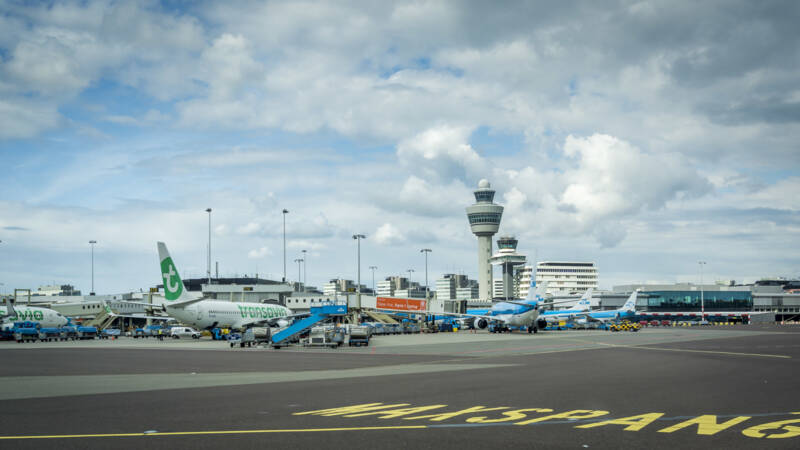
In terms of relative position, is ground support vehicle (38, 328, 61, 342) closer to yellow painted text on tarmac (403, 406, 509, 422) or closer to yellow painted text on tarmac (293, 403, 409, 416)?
yellow painted text on tarmac (293, 403, 409, 416)

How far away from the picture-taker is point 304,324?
180ft

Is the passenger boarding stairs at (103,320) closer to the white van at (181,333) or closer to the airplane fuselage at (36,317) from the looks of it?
the airplane fuselage at (36,317)

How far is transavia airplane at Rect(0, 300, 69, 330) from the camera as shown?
74.8 m

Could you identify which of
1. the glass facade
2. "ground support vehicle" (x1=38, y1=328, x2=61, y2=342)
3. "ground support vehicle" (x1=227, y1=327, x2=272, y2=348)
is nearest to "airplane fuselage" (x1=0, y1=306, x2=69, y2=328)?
"ground support vehicle" (x1=38, y1=328, x2=61, y2=342)

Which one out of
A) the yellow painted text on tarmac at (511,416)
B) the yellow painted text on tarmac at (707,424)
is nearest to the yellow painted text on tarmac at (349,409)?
the yellow painted text on tarmac at (511,416)

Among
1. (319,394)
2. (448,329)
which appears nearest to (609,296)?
(448,329)

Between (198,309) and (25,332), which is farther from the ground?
(198,309)

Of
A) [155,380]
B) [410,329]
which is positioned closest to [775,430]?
[155,380]

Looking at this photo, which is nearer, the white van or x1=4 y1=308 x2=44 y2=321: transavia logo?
x1=4 y1=308 x2=44 y2=321: transavia logo

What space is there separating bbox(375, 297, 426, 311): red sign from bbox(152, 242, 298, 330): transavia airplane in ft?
81.7

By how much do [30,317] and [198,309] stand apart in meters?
29.7

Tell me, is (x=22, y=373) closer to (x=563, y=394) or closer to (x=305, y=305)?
(x=563, y=394)

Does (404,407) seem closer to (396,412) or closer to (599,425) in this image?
(396,412)

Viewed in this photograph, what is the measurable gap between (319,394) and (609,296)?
19245 cm
